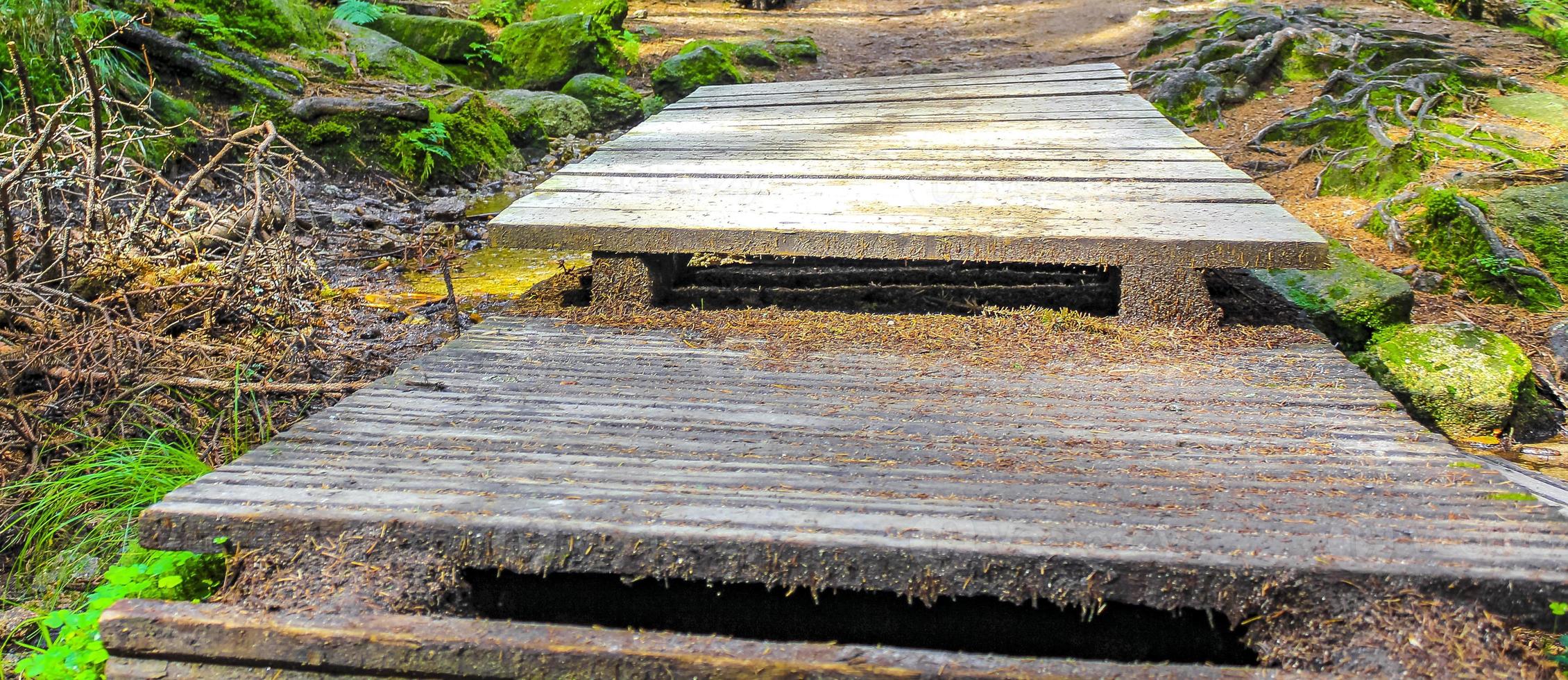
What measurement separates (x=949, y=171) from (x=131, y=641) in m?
2.82

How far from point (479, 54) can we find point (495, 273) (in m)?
6.52

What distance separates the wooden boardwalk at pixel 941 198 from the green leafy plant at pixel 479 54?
313 inches

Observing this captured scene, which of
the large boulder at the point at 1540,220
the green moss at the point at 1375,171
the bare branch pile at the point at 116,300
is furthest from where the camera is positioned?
the green moss at the point at 1375,171

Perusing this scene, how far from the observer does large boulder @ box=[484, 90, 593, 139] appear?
32.5 ft

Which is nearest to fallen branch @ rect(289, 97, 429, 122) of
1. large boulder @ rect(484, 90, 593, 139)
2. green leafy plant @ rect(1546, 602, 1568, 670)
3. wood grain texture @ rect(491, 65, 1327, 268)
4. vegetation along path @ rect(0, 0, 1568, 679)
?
vegetation along path @ rect(0, 0, 1568, 679)

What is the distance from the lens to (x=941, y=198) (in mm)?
3092

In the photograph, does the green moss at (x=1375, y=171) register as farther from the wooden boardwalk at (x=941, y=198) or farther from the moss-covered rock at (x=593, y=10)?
the moss-covered rock at (x=593, y=10)

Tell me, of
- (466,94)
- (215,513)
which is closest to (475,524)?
(215,513)

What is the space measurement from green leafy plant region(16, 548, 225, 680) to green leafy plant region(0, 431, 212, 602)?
0.61m

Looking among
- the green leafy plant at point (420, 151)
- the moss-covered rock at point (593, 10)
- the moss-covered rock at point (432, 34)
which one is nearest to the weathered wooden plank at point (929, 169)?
the green leafy plant at point (420, 151)

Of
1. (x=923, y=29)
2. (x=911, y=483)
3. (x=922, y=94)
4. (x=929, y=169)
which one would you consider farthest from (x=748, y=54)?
(x=911, y=483)

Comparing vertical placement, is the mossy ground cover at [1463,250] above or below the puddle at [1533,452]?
above

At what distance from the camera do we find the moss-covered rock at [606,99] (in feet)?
36.0

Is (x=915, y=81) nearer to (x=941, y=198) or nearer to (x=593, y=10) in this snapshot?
(x=941, y=198)
